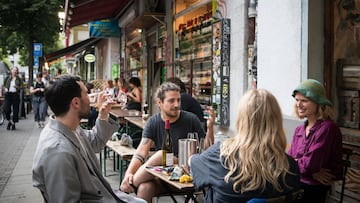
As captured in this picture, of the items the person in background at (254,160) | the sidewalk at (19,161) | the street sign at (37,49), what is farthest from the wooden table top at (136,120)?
the street sign at (37,49)

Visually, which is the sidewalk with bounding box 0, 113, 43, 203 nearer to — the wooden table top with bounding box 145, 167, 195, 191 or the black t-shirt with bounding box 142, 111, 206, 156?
the black t-shirt with bounding box 142, 111, 206, 156

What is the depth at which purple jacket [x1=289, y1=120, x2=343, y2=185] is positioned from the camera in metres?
3.38

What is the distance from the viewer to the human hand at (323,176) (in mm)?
3405

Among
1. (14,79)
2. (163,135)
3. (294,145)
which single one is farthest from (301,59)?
(14,79)

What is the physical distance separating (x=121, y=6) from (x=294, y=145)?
13.2 metres

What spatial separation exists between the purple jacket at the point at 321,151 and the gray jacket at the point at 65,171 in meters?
1.52

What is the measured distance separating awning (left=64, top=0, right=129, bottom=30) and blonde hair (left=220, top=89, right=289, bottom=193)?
8.92 m

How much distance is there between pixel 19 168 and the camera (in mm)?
7832

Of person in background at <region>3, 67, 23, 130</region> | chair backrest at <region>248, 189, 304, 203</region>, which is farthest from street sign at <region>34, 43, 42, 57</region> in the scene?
chair backrest at <region>248, 189, 304, 203</region>

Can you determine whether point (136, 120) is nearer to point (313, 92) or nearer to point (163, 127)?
point (163, 127)

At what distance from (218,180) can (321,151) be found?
3.75ft

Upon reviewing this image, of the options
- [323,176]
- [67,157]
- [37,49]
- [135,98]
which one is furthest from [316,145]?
[37,49]

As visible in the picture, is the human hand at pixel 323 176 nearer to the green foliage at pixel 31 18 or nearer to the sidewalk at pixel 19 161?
the sidewalk at pixel 19 161

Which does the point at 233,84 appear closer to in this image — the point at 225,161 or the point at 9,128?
the point at 225,161
